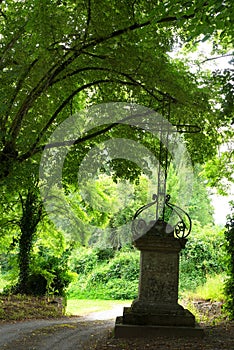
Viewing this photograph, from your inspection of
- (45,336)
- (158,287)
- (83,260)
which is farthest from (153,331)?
(83,260)

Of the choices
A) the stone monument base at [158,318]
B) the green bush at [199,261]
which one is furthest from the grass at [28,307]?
the green bush at [199,261]

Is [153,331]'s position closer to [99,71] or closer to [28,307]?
[99,71]

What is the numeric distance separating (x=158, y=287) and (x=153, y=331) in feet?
2.58

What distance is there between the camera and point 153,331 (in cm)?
685

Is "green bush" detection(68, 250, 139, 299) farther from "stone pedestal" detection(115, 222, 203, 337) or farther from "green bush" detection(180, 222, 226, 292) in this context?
"stone pedestal" detection(115, 222, 203, 337)

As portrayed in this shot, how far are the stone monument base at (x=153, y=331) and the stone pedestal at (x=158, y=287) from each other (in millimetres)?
76

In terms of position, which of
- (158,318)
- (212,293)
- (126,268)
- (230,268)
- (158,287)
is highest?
(126,268)

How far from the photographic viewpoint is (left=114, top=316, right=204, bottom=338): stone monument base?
6.79m

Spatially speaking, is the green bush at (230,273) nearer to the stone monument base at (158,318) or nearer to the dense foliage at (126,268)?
the stone monument base at (158,318)

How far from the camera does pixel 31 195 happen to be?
45.2 feet

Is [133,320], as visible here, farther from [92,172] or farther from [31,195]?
[31,195]

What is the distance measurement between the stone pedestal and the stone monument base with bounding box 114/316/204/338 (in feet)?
0.25

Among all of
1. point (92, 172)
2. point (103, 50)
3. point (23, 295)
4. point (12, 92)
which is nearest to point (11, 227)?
point (23, 295)

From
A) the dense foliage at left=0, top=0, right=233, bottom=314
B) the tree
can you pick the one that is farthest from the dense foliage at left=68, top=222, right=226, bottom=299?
the tree
